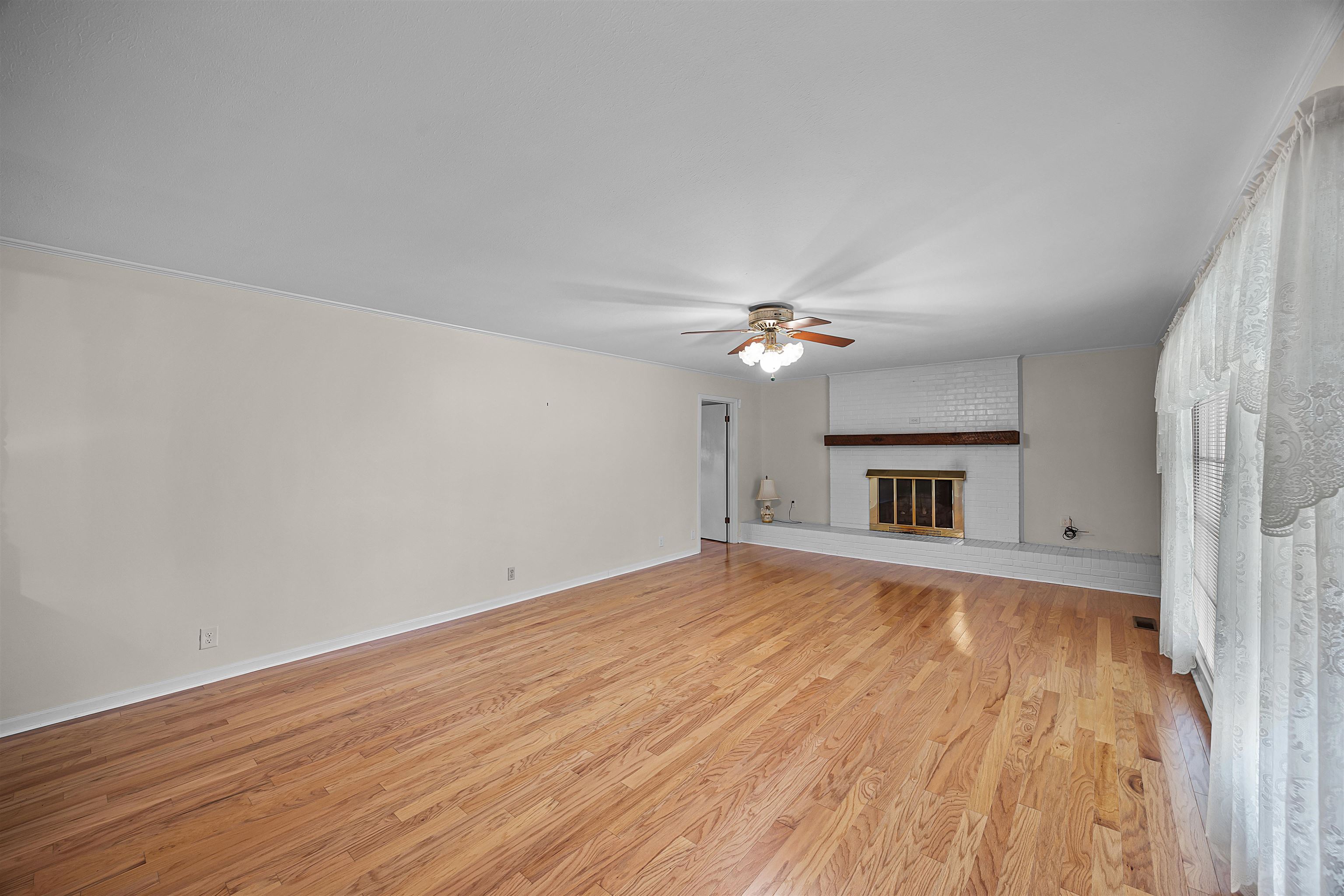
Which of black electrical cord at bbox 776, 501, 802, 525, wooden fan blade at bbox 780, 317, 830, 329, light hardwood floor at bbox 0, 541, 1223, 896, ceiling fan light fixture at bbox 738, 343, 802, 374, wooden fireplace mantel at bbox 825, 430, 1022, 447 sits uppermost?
wooden fan blade at bbox 780, 317, 830, 329

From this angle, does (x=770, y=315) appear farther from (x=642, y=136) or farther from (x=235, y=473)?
(x=235, y=473)

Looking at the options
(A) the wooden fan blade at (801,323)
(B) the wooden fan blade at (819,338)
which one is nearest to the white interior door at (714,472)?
(B) the wooden fan blade at (819,338)

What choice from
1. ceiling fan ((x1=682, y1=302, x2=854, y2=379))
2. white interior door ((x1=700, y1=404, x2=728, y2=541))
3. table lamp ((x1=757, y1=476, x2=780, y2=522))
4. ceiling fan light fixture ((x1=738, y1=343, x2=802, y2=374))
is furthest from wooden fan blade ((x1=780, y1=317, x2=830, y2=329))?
table lamp ((x1=757, y1=476, x2=780, y2=522))

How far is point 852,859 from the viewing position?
72.1 inches

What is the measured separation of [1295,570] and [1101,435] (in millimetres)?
5332

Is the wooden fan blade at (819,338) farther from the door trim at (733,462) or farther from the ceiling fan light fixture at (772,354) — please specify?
the door trim at (733,462)

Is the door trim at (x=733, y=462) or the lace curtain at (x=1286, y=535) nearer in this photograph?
the lace curtain at (x=1286, y=535)

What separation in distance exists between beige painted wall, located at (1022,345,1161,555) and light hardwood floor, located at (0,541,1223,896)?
2108 millimetres

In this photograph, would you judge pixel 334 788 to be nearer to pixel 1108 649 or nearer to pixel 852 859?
A: pixel 852 859

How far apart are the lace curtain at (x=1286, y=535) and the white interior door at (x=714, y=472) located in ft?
19.5

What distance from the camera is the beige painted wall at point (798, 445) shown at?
7598 mm

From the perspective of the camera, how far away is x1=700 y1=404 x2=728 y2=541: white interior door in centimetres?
776

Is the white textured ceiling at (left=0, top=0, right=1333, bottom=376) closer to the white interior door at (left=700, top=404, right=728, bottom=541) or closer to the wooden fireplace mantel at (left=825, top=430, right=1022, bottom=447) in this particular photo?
the wooden fireplace mantel at (left=825, top=430, right=1022, bottom=447)

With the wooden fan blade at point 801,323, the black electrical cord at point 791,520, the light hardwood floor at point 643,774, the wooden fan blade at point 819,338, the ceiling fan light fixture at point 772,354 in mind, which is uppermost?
the wooden fan blade at point 801,323
